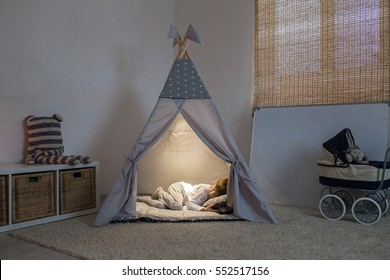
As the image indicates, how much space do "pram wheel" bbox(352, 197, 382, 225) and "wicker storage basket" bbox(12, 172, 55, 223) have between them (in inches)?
93.8

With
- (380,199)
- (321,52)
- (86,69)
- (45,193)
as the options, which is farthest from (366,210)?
(86,69)

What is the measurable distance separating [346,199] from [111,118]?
8.05 feet

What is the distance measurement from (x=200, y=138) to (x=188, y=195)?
1.98 ft

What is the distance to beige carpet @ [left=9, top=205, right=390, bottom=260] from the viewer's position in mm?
Result: 2016

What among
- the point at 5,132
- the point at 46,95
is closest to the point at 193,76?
the point at 46,95

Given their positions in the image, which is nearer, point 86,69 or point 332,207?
point 332,207

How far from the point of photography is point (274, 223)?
2.68 m

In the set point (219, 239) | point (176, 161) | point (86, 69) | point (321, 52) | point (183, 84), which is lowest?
point (219, 239)

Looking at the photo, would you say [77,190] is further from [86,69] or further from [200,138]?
[86,69]

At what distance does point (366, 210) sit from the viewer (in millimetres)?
2771

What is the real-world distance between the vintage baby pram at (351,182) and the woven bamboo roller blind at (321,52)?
542 mm

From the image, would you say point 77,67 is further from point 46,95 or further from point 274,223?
point 274,223

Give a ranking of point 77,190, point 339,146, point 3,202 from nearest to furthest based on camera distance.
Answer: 1. point 3,202
2. point 339,146
3. point 77,190

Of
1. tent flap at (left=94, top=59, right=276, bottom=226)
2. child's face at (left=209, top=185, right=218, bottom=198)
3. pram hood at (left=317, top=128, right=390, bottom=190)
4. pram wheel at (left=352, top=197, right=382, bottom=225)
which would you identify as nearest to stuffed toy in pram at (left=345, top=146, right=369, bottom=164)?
pram hood at (left=317, top=128, right=390, bottom=190)
